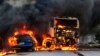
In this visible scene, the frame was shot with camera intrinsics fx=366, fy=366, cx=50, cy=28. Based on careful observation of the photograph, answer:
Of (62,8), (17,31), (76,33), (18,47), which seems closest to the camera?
(18,47)

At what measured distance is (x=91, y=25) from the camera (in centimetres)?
4312

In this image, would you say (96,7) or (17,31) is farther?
(96,7)

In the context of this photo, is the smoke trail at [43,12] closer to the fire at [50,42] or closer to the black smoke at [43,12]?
the black smoke at [43,12]

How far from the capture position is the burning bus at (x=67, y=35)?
33.9 meters

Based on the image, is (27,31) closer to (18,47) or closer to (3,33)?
(3,33)

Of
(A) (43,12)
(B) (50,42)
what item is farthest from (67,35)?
(A) (43,12)

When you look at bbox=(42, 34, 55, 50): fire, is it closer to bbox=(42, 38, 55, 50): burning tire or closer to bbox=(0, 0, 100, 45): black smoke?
bbox=(42, 38, 55, 50): burning tire

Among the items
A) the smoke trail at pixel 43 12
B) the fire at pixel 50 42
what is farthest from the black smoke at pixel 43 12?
the fire at pixel 50 42

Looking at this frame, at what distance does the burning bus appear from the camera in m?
33.9

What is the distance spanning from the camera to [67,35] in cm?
3391

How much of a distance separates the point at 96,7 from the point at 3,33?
466 inches

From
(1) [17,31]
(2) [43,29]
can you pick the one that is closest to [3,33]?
(1) [17,31]

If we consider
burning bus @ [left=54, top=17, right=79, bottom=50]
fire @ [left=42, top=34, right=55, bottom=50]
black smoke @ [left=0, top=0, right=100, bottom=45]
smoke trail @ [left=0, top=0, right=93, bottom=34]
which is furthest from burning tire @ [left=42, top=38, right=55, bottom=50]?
smoke trail @ [left=0, top=0, right=93, bottom=34]

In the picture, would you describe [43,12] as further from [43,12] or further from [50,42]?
[50,42]
